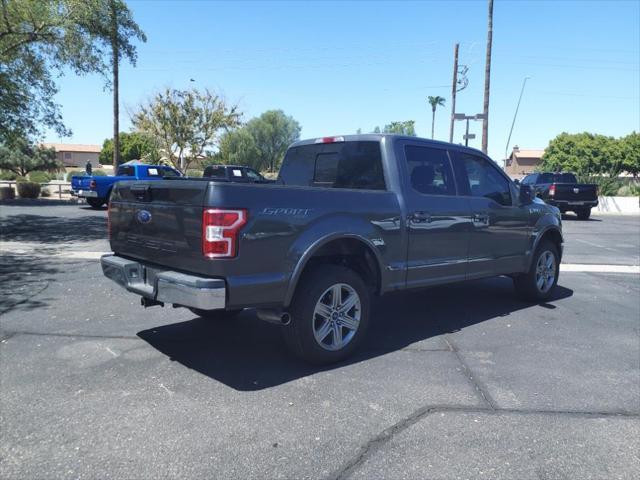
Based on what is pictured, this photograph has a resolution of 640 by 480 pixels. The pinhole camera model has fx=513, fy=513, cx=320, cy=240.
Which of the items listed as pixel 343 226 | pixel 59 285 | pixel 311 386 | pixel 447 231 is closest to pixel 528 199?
pixel 447 231

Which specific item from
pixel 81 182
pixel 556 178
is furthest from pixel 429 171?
pixel 556 178

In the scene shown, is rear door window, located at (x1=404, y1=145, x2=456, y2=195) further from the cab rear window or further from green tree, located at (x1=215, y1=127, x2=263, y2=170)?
green tree, located at (x1=215, y1=127, x2=263, y2=170)

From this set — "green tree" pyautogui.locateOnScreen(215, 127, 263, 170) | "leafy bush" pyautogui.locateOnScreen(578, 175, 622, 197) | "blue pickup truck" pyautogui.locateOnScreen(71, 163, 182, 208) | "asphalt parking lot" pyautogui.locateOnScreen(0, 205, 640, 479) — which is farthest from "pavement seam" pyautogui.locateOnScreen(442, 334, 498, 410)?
"green tree" pyautogui.locateOnScreen(215, 127, 263, 170)

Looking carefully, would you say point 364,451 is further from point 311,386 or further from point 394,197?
point 394,197

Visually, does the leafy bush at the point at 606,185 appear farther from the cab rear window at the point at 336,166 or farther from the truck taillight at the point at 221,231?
the truck taillight at the point at 221,231

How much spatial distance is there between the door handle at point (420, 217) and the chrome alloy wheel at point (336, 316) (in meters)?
0.99

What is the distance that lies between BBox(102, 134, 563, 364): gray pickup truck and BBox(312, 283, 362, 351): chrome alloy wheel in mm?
12

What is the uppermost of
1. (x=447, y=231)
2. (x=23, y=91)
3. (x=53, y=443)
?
(x=23, y=91)

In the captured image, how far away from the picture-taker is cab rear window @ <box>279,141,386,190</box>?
5125 mm

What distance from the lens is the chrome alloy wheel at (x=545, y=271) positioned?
22.4 ft

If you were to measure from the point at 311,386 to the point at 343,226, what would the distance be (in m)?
1.32

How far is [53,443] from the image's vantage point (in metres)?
3.09

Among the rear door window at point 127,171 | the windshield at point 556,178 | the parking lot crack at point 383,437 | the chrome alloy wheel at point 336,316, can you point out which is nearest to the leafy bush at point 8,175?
the rear door window at point 127,171

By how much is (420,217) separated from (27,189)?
981 inches
